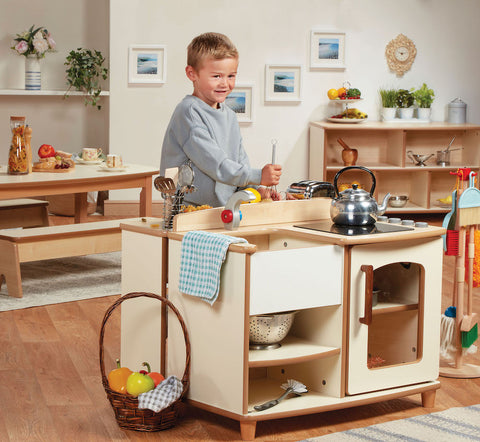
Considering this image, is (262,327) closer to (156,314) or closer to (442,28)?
(156,314)

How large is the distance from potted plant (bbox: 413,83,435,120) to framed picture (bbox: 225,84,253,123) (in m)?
1.57

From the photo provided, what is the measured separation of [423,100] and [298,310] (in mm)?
5267

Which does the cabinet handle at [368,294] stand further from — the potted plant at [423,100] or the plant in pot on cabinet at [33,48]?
the plant in pot on cabinet at [33,48]

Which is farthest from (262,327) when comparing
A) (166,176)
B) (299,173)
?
(299,173)

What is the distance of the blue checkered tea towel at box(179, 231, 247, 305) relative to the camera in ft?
9.10

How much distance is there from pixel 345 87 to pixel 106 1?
7.97 ft

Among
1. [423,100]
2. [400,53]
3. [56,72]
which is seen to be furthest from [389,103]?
[56,72]

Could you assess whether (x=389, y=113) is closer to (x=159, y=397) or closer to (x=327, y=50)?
(x=327, y=50)

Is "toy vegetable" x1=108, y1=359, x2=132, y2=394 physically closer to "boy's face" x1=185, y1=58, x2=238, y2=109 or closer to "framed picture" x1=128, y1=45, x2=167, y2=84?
"boy's face" x1=185, y1=58, x2=238, y2=109

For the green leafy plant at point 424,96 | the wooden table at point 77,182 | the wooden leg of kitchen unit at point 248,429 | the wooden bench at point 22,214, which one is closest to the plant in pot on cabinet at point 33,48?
the wooden bench at point 22,214

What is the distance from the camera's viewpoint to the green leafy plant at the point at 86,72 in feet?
25.6

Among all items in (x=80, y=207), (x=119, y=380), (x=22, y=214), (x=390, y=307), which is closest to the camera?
(x=119, y=380)

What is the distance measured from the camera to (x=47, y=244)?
497 centimetres

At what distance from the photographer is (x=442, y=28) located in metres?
8.09
